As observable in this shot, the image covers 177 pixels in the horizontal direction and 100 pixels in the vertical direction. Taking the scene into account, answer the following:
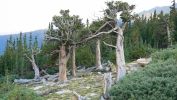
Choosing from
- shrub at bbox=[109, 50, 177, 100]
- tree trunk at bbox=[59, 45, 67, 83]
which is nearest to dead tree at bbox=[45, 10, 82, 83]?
tree trunk at bbox=[59, 45, 67, 83]

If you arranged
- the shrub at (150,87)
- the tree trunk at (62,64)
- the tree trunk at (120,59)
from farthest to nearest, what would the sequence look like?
1. the tree trunk at (62,64)
2. the tree trunk at (120,59)
3. the shrub at (150,87)

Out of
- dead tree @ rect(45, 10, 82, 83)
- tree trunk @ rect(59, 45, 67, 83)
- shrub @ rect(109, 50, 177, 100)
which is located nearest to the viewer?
shrub @ rect(109, 50, 177, 100)

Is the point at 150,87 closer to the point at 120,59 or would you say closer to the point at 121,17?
the point at 120,59

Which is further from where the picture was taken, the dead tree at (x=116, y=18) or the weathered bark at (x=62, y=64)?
the weathered bark at (x=62, y=64)

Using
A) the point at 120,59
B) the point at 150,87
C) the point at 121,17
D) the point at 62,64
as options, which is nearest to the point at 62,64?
the point at 62,64

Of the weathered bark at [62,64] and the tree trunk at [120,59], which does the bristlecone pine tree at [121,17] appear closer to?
the tree trunk at [120,59]

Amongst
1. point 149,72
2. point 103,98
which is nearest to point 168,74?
point 149,72

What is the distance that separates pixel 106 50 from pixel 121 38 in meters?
20.3

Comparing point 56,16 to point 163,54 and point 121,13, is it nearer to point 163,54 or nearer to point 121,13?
point 121,13

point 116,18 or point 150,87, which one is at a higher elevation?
point 116,18

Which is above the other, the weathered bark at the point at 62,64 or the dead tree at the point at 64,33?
the dead tree at the point at 64,33

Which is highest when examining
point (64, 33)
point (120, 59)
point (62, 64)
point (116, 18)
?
point (116, 18)

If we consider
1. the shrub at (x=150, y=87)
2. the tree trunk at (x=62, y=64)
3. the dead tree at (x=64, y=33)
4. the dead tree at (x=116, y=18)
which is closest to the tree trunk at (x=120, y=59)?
the dead tree at (x=116, y=18)

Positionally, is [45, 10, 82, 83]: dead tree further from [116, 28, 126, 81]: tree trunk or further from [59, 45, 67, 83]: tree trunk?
[116, 28, 126, 81]: tree trunk
